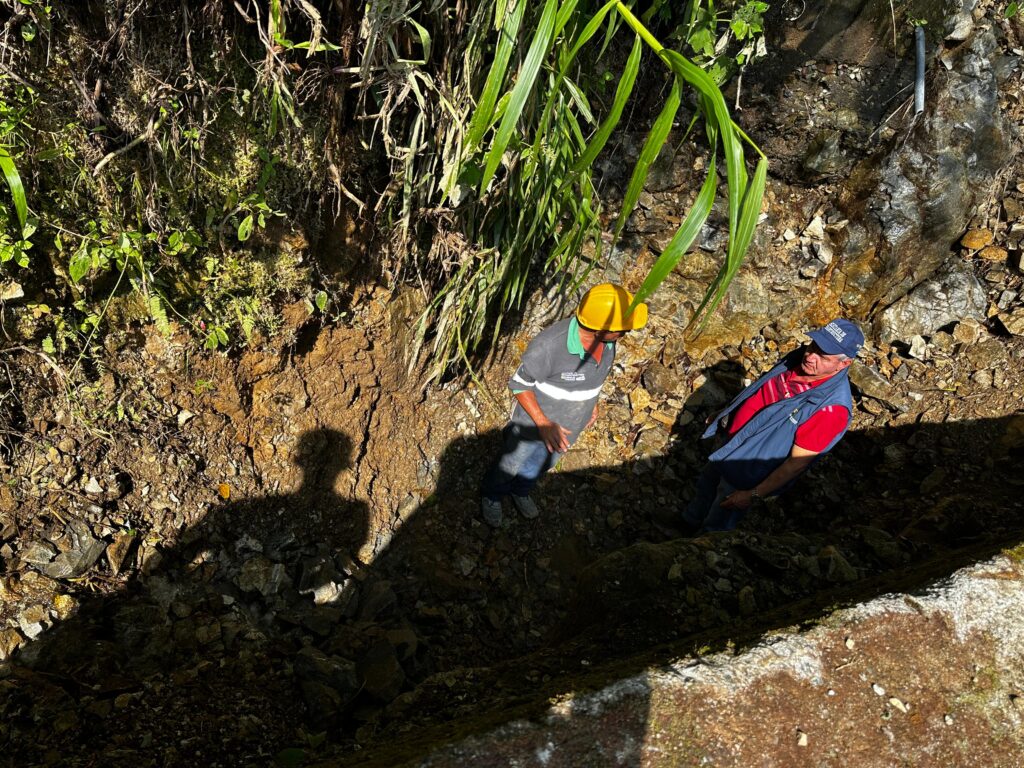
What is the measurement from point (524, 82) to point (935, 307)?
4.70m

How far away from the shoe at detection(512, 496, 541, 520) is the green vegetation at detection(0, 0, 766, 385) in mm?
1361

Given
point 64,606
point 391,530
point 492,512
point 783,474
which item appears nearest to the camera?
point 64,606

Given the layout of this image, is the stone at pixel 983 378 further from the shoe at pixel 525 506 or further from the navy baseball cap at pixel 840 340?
the shoe at pixel 525 506

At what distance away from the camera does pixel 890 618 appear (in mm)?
1772

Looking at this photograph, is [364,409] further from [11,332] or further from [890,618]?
[890,618]

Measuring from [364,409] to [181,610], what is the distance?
130 centimetres

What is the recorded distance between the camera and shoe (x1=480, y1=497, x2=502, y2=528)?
12.2ft

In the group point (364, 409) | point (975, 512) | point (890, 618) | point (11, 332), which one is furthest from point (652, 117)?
point (11, 332)

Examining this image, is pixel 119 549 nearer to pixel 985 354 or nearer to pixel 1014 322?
pixel 985 354

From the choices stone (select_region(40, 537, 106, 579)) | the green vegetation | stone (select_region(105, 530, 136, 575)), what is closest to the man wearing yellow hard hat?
the green vegetation

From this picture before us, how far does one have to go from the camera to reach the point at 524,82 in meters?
1.27

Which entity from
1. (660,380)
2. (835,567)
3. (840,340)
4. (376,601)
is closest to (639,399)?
(660,380)

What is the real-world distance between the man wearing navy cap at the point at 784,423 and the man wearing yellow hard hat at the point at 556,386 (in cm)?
78

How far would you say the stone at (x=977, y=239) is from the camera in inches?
187
